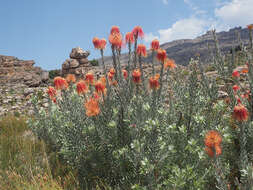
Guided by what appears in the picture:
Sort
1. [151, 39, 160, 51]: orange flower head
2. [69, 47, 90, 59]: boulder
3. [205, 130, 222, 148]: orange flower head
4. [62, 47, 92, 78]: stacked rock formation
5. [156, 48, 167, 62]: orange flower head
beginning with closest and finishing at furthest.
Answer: [205, 130, 222, 148]: orange flower head
[156, 48, 167, 62]: orange flower head
[151, 39, 160, 51]: orange flower head
[62, 47, 92, 78]: stacked rock formation
[69, 47, 90, 59]: boulder

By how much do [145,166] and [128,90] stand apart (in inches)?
44.2

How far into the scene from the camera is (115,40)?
2475mm

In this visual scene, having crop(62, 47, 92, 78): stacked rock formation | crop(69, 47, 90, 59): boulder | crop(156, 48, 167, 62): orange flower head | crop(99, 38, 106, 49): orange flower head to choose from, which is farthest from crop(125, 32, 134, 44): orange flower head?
crop(69, 47, 90, 59): boulder

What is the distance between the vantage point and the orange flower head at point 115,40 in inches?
97.4

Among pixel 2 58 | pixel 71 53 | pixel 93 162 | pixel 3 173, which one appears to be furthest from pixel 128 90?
pixel 2 58

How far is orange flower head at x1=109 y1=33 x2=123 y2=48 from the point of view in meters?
2.47

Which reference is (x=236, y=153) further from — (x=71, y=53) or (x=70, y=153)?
(x=71, y=53)

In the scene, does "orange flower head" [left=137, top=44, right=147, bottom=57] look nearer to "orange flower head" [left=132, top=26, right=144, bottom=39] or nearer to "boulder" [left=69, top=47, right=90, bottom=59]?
"orange flower head" [left=132, top=26, right=144, bottom=39]

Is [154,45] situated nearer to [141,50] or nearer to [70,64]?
[141,50]

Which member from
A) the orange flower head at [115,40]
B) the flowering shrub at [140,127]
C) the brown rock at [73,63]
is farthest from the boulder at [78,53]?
the orange flower head at [115,40]

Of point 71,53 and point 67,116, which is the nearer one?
point 67,116

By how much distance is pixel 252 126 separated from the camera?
7.29ft

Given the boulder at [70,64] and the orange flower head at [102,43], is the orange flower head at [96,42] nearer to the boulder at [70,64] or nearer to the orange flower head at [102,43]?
the orange flower head at [102,43]

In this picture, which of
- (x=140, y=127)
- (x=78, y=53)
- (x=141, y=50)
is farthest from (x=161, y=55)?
(x=78, y=53)
